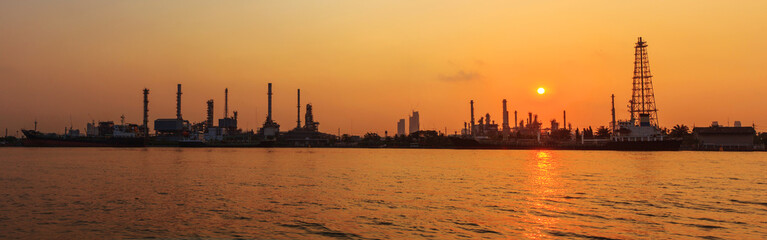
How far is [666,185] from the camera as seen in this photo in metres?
41.5

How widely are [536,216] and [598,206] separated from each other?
5.86 m

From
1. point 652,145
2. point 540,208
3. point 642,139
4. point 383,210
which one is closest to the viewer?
point 383,210

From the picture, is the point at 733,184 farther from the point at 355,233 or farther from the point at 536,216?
the point at 355,233

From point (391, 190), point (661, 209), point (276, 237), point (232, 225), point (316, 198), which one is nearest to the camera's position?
point (276, 237)

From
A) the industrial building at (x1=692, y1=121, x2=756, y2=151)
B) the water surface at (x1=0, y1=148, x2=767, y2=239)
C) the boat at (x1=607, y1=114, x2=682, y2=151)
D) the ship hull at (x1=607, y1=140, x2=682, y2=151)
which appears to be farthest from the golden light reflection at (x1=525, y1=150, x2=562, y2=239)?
the industrial building at (x1=692, y1=121, x2=756, y2=151)

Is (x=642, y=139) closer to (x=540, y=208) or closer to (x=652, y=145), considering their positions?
(x=652, y=145)

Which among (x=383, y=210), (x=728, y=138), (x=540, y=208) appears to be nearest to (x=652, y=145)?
(x=728, y=138)

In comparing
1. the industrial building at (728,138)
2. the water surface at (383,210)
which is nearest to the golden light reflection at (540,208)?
the water surface at (383,210)

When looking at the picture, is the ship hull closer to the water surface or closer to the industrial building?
the industrial building

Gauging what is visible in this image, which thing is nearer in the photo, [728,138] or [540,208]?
[540,208]

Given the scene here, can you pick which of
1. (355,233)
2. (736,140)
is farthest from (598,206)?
(736,140)

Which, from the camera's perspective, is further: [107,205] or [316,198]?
[316,198]

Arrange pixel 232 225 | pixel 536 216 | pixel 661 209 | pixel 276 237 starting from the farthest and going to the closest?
pixel 661 209 → pixel 536 216 → pixel 232 225 → pixel 276 237

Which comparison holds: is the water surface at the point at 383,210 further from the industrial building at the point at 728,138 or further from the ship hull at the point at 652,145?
the industrial building at the point at 728,138
